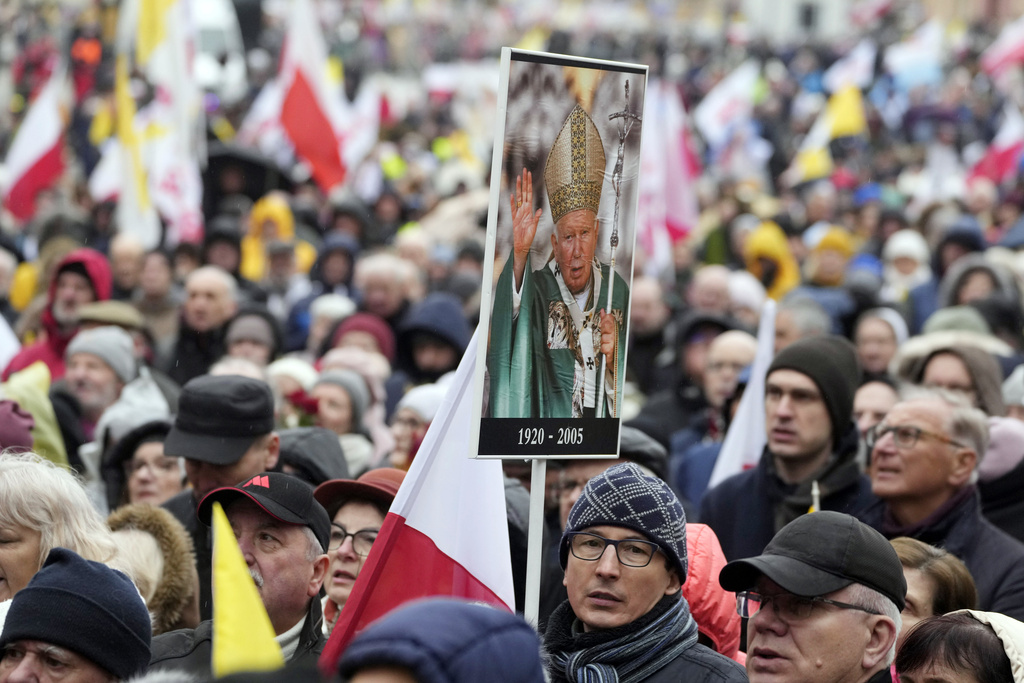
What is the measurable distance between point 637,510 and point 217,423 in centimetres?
211

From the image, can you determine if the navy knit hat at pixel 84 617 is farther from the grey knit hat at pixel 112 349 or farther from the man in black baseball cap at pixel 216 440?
the grey knit hat at pixel 112 349

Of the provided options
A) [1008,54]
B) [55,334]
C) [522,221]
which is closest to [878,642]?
[522,221]

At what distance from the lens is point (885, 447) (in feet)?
16.7

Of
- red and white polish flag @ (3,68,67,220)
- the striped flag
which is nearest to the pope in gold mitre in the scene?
the striped flag

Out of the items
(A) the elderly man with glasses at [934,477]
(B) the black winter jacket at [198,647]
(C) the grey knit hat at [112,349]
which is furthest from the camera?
(C) the grey knit hat at [112,349]

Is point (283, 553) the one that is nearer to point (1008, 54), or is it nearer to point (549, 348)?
point (549, 348)

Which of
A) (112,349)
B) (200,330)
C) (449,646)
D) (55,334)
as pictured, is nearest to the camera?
(449,646)

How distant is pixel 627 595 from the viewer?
352 cm

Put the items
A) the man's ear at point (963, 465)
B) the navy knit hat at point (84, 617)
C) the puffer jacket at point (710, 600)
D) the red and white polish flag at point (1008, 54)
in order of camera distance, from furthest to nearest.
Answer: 1. the red and white polish flag at point (1008, 54)
2. the man's ear at point (963, 465)
3. the puffer jacket at point (710, 600)
4. the navy knit hat at point (84, 617)

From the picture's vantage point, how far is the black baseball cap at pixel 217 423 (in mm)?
5141

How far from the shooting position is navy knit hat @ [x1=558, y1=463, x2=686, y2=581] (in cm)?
358

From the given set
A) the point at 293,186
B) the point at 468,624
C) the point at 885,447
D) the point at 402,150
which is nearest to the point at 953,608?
the point at 885,447

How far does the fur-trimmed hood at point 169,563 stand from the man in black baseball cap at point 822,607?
6.17 ft

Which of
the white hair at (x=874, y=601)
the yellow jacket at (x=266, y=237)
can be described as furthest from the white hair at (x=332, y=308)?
the white hair at (x=874, y=601)
